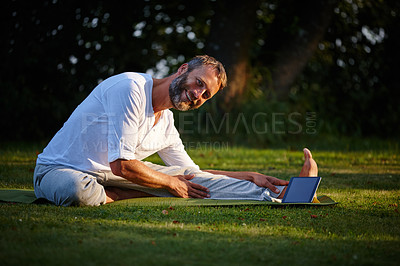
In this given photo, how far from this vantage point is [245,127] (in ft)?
29.4

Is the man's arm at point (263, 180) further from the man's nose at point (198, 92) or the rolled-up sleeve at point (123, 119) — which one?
the rolled-up sleeve at point (123, 119)

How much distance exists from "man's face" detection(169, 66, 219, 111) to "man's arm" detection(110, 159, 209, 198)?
1.77ft

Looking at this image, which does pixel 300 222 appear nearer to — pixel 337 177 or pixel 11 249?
pixel 11 249

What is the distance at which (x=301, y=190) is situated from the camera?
12.2 ft

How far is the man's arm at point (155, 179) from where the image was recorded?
10.8 feet

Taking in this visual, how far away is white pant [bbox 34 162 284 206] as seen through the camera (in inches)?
131

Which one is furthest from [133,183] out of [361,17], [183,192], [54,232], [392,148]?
[361,17]

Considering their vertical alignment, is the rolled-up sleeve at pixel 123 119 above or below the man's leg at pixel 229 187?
above

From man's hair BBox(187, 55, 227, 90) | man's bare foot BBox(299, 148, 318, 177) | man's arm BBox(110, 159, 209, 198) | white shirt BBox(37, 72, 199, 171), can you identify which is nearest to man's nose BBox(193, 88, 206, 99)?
man's hair BBox(187, 55, 227, 90)

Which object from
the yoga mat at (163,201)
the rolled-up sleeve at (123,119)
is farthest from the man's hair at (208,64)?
the yoga mat at (163,201)

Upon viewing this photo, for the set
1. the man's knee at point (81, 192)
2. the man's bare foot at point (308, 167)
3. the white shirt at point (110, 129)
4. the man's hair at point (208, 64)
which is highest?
the man's hair at point (208, 64)

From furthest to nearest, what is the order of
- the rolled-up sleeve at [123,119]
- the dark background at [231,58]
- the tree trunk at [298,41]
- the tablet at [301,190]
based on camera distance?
the tree trunk at [298,41] < the dark background at [231,58] < the tablet at [301,190] < the rolled-up sleeve at [123,119]

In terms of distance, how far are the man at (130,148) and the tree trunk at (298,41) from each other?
21.1ft

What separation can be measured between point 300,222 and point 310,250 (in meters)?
0.66
